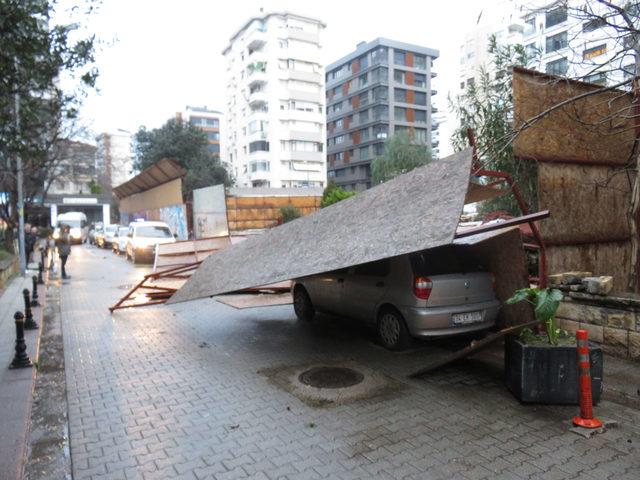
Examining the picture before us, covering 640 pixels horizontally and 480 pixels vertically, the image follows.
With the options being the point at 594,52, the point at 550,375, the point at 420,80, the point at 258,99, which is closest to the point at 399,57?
the point at 420,80

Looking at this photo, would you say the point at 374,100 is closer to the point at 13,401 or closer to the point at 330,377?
the point at 330,377

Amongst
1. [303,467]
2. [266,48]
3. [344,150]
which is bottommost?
[303,467]

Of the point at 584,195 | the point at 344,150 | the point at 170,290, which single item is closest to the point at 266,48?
the point at 344,150

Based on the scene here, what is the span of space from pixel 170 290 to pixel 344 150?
62.4 metres

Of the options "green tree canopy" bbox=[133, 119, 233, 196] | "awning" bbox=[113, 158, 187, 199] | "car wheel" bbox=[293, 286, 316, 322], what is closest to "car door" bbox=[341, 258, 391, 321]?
"car wheel" bbox=[293, 286, 316, 322]

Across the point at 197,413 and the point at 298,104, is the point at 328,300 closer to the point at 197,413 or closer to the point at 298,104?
the point at 197,413

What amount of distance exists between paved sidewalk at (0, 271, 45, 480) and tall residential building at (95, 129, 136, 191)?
88.3ft

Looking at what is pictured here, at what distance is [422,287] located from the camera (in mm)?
6168

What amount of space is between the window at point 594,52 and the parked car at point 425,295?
Answer: 288 cm

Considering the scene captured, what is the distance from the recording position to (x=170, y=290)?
1112 cm

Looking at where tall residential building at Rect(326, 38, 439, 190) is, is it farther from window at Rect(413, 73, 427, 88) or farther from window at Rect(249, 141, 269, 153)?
window at Rect(249, 141, 269, 153)

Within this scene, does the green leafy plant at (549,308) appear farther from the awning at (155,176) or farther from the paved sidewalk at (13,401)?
the awning at (155,176)

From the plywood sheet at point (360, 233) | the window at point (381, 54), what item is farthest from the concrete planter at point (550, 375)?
the window at point (381, 54)

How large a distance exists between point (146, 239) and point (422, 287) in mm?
17789
